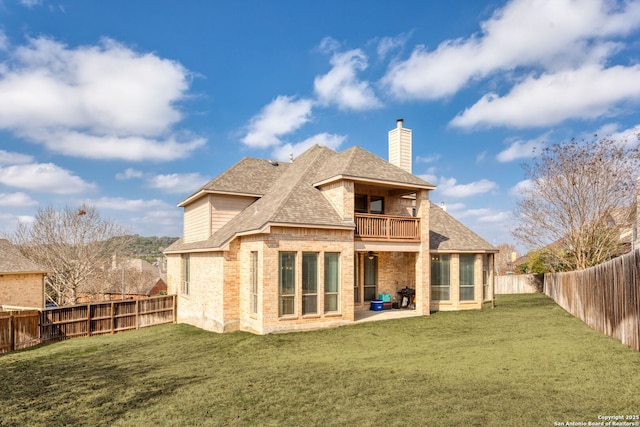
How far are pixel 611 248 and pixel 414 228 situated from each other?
1704 cm

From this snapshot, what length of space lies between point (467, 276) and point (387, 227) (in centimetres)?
541

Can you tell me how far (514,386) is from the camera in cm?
671

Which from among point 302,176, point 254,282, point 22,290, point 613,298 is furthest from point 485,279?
point 22,290

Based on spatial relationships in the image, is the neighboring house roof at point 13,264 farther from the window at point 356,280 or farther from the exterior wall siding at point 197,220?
the window at point 356,280

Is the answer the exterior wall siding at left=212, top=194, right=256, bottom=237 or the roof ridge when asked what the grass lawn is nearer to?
the roof ridge

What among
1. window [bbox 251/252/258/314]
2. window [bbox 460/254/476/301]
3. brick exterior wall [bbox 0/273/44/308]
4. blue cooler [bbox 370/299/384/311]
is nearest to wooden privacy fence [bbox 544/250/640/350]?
window [bbox 460/254/476/301]

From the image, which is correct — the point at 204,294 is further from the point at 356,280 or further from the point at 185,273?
the point at 356,280

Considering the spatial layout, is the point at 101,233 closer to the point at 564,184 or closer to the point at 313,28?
the point at 313,28

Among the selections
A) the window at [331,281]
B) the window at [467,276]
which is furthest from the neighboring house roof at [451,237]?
the window at [331,281]

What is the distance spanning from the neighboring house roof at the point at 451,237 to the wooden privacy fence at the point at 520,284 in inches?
562

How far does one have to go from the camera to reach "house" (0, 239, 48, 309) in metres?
21.4

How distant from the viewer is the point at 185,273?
19797 millimetres

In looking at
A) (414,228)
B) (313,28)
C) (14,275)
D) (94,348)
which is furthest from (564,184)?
(14,275)

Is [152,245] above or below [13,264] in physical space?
below
